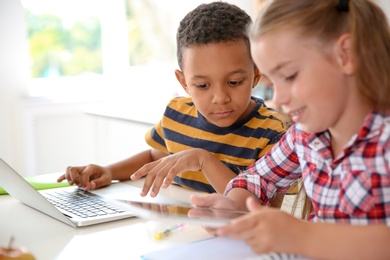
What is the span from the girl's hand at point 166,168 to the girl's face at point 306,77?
41cm

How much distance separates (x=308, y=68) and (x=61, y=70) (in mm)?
3303

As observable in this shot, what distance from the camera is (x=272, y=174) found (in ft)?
3.90

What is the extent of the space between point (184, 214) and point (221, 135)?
0.64m

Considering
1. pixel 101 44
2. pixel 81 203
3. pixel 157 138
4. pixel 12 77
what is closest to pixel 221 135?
pixel 157 138

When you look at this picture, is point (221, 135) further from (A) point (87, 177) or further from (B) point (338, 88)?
(B) point (338, 88)

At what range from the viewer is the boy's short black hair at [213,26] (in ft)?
4.54

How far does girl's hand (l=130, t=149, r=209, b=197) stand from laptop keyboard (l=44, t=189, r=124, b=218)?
9 cm

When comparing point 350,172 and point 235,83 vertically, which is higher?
point 235,83

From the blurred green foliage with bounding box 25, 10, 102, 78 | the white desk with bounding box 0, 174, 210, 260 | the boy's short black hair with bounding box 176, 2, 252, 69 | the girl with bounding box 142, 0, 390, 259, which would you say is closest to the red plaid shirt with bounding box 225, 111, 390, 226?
the girl with bounding box 142, 0, 390, 259

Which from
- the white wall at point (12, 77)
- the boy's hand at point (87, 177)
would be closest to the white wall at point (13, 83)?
the white wall at point (12, 77)

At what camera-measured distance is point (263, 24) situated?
0.94m

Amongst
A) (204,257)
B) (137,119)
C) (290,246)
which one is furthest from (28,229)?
(137,119)

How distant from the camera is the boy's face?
4.44 feet

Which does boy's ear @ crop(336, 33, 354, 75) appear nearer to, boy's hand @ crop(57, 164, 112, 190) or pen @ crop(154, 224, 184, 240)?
pen @ crop(154, 224, 184, 240)
